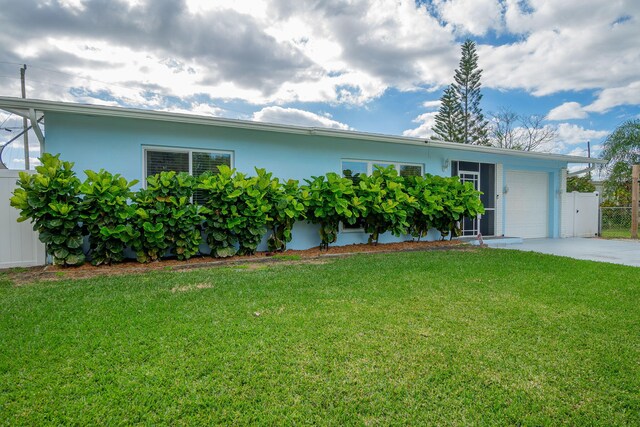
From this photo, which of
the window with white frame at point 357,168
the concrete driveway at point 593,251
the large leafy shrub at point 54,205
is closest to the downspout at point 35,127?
the large leafy shrub at point 54,205

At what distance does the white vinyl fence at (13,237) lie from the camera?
555 centimetres

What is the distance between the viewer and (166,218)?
5.80 meters

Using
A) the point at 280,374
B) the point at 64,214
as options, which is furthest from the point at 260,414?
the point at 64,214

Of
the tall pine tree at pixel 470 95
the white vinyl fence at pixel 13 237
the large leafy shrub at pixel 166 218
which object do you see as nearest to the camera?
the white vinyl fence at pixel 13 237

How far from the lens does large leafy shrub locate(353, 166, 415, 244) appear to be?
7250mm

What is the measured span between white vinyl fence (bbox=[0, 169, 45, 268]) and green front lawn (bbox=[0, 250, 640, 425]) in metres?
1.65

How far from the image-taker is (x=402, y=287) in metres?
4.24

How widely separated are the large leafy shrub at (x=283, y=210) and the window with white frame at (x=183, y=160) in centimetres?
128

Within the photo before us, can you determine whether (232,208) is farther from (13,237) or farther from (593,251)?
(593,251)

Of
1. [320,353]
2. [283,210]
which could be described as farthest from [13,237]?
[320,353]

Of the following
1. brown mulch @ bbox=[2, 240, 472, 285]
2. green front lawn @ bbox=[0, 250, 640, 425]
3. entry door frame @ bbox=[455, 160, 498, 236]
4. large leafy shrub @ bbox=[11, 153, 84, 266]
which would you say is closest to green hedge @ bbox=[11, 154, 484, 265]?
large leafy shrub @ bbox=[11, 153, 84, 266]

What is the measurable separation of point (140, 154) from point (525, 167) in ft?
34.7

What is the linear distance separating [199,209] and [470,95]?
21720 mm

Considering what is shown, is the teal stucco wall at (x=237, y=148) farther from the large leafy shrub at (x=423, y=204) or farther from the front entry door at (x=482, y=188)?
the large leafy shrub at (x=423, y=204)
